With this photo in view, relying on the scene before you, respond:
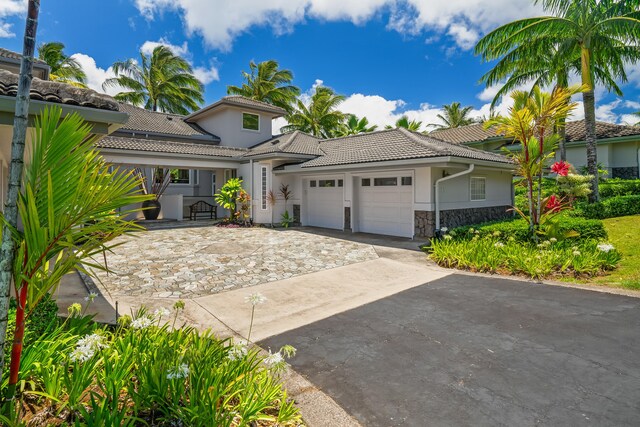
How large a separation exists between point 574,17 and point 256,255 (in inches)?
617

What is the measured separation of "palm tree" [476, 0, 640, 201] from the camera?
13.2 metres

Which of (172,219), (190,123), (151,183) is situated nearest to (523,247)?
(172,219)

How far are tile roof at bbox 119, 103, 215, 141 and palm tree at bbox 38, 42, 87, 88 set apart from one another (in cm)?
379

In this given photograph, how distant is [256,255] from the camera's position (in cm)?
953

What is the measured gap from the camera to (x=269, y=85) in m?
29.1

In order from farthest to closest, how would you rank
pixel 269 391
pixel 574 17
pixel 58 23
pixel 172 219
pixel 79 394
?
pixel 172 219
pixel 574 17
pixel 58 23
pixel 269 391
pixel 79 394

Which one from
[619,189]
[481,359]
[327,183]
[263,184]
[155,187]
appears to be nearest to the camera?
[481,359]

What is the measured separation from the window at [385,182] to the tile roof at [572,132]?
997cm

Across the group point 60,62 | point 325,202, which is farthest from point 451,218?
point 60,62

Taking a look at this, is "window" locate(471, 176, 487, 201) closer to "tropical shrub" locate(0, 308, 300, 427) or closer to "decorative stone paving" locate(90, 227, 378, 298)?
"decorative stone paving" locate(90, 227, 378, 298)

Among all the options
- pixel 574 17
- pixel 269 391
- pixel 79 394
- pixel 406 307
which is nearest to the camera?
pixel 79 394

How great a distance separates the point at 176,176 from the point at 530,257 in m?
19.7

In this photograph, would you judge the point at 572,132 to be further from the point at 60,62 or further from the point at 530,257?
the point at 60,62

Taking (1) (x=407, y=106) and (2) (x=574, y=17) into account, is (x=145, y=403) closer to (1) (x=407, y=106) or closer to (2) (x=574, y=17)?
(2) (x=574, y=17)
